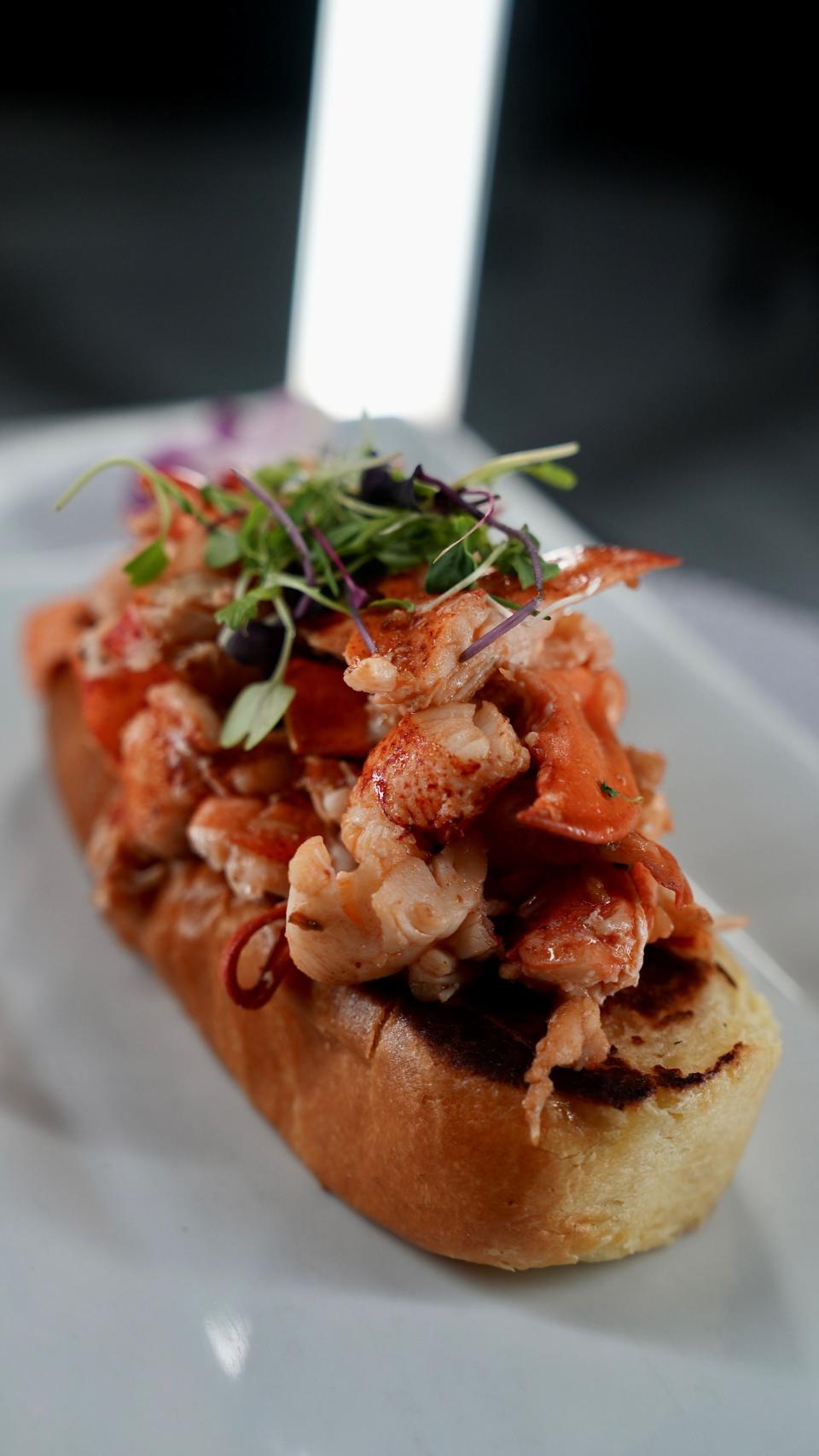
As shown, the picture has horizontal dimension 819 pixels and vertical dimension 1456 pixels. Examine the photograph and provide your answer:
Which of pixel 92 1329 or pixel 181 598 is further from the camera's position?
pixel 181 598

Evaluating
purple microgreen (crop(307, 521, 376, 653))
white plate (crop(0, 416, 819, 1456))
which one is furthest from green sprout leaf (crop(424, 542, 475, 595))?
white plate (crop(0, 416, 819, 1456))

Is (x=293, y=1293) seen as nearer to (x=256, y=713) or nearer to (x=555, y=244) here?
(x=256, y=713)

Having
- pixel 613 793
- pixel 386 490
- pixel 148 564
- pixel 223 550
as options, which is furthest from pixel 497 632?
pixel 148 564

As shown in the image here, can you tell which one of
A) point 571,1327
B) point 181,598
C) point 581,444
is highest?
point 181,598

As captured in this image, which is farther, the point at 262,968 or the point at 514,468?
the point at 514,468

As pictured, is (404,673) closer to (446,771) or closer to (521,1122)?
(446,771)

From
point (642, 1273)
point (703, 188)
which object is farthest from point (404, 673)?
point (703, 188)

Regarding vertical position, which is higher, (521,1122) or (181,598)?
(181,598)
